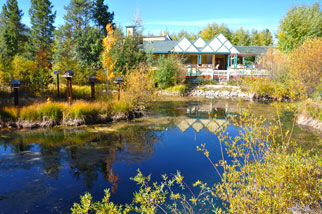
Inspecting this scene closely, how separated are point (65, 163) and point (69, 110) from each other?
478cm

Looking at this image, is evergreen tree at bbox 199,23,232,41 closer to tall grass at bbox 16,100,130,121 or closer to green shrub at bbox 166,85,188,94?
green shrub at bbox 166,85,188,94

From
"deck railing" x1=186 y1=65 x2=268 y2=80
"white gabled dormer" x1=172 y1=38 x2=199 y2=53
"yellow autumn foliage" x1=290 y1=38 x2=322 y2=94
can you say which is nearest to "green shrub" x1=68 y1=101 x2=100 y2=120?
"yellow autumn foliage" x1=290 y1=38 x2=322 y2=94

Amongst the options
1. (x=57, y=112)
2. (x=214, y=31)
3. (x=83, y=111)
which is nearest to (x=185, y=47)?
(x=83, y=111)

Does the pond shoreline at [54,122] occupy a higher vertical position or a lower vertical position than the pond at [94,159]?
higher

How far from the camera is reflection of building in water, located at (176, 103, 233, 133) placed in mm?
12625

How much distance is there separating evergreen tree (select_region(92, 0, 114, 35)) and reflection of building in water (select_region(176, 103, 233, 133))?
19480mm

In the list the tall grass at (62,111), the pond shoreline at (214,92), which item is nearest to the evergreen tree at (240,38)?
the pond shoreline at (214,92)

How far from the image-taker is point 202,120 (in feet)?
47.4

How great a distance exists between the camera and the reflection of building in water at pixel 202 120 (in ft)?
41.4

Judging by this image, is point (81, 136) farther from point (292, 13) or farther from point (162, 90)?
point (292, 13)

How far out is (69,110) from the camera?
40.0 ft

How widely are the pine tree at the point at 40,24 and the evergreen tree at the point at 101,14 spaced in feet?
23.5

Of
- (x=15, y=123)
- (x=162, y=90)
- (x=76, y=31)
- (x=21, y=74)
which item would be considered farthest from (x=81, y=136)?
(x=76, y=31)

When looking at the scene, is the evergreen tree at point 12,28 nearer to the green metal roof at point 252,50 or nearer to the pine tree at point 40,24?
the pine tree at point 40,24
